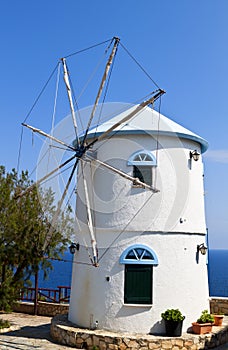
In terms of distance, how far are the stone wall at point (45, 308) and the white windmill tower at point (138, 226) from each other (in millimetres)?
3820

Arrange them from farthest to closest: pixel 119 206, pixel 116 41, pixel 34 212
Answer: pixel 34 212
pixel 119 206
pixel 116 41

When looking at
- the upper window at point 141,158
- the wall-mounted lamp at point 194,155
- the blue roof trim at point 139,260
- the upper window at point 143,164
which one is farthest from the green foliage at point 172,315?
the wall-mounted lamp at point 194,155

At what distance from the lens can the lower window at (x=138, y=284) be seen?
11.8 metres

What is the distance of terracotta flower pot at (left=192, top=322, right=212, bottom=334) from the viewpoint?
11.6 m

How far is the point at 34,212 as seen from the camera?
1405 centimetres

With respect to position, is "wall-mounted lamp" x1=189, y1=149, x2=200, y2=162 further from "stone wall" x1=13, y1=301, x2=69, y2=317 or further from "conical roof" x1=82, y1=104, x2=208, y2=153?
"stone wall" x1=13, y1=301, x2=69, y2=317

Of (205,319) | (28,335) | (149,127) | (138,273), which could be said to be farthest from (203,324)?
(149,127)

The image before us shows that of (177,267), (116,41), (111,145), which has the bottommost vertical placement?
(177,267)

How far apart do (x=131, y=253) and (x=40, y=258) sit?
4.09 metres

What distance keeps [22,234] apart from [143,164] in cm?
474

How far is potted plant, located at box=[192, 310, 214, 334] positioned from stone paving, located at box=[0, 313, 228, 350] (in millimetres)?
597

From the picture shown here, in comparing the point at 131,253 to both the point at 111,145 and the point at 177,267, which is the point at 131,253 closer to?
the point at 177,267

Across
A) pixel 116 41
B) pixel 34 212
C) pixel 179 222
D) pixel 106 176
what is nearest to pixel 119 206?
pixel 106 176

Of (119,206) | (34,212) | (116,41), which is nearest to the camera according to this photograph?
(116,41)
